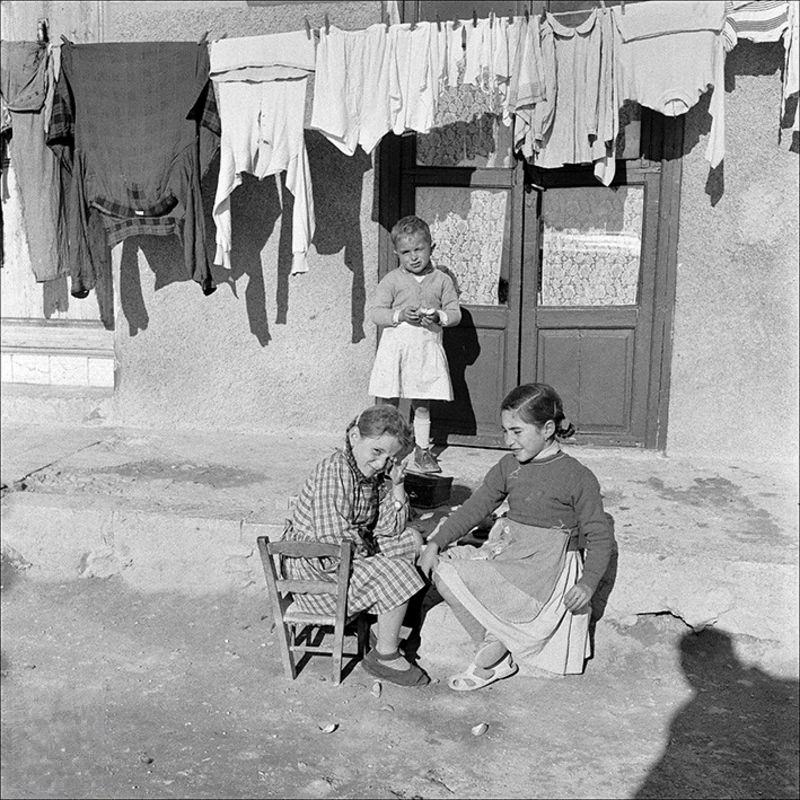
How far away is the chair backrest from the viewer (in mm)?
4102

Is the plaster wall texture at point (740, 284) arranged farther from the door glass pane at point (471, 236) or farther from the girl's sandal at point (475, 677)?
the girl's sandal at point (475, 677)

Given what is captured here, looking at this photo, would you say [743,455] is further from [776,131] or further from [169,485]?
[169,485]

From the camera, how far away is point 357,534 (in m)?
4.29

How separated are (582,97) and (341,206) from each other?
1773mm

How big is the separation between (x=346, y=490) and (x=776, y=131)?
3.60 meters

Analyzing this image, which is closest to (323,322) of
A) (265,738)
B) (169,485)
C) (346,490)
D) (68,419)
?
(169,485)

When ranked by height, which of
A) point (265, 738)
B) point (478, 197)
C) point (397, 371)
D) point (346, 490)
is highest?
point (478, 197)

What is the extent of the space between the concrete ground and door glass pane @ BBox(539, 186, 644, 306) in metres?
1.05

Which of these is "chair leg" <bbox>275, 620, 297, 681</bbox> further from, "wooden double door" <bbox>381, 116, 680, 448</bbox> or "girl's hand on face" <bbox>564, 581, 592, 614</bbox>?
"wooden double door" <bbox>381, 116, 680, 448</bbox>

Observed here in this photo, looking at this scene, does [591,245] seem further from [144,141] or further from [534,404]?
[144,141]

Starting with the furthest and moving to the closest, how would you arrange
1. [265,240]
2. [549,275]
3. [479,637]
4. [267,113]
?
[265,240] → [549,275] → [267,113] → [479,637]

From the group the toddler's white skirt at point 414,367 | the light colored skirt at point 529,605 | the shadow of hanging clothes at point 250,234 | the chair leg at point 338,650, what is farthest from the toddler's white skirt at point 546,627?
the shadow of hanging clothes at point 250,234

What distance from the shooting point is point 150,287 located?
23.0 feet

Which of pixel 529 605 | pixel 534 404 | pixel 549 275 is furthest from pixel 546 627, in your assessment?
pixel 549 275
